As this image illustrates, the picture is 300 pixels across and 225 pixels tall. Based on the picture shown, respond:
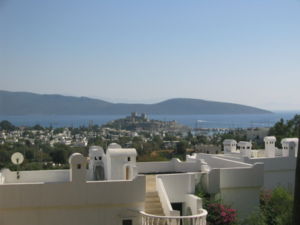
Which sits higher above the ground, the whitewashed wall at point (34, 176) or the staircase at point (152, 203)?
the whitewashed wall at point (34, 176)

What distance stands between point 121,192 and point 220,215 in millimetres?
3616

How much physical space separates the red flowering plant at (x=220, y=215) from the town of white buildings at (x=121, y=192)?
717 millimetres

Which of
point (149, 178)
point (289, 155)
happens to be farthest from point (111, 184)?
point (289, 155)

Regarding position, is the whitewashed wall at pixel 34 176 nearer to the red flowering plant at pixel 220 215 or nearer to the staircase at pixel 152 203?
the staircase at pixel 152 203

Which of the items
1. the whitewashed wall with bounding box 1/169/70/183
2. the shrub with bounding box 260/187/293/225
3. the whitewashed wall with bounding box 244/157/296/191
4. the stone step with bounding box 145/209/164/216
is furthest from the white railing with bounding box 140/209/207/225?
the whitewashed wall with bounding box 244/157/296/191

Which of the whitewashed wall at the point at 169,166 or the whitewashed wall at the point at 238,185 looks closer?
the whitewashed wall at the point at 238,185

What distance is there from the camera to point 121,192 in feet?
42.4

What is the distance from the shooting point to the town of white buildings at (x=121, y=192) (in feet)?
40.7

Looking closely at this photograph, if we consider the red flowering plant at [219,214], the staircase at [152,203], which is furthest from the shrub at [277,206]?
the staircase at [152,203]

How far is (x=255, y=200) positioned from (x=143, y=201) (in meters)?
4.97

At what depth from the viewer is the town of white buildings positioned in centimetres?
1241

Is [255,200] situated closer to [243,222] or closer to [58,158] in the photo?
[243,222]

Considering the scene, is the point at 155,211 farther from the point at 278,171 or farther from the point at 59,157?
the point at 59,157

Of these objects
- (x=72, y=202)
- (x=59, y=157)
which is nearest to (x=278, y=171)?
(x=72, y=202)
